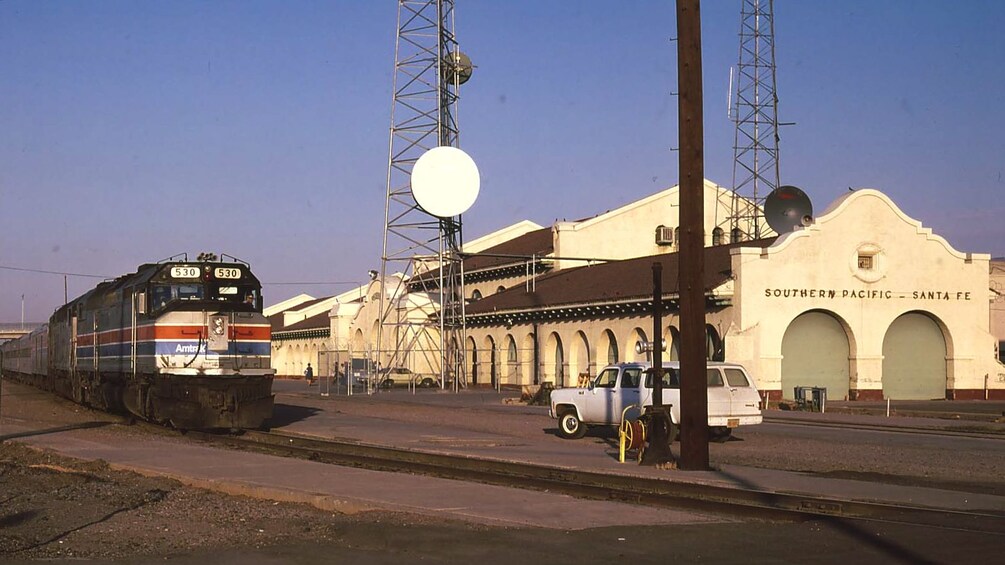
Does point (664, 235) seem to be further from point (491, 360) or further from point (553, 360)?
point (553, 360)

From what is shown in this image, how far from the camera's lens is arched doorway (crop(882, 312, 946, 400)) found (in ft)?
160

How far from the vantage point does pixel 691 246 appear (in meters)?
19.8

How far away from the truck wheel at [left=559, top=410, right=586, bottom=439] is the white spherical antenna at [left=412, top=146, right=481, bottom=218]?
2673 centimetres

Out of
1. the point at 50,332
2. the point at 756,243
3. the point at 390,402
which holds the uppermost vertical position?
the point at 756,243

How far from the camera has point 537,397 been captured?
47.3 metres

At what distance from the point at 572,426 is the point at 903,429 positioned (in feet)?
35.2

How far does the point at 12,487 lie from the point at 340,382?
51900 millimetres

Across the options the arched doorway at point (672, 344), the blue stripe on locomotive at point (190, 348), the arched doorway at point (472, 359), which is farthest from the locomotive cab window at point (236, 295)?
the arched doorway at point (472, 359)

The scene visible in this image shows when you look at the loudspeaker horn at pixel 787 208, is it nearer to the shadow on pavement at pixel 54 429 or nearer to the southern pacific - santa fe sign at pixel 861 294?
the southern pacific - santa fe sign at pixel 861 294

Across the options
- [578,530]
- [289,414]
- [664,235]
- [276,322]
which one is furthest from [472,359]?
[578,530]

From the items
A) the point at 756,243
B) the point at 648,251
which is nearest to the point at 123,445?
the point at 756,243

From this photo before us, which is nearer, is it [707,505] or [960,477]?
[707,505]

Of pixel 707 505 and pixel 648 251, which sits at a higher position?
pixel 648 251

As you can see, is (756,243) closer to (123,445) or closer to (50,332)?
(50,332)
